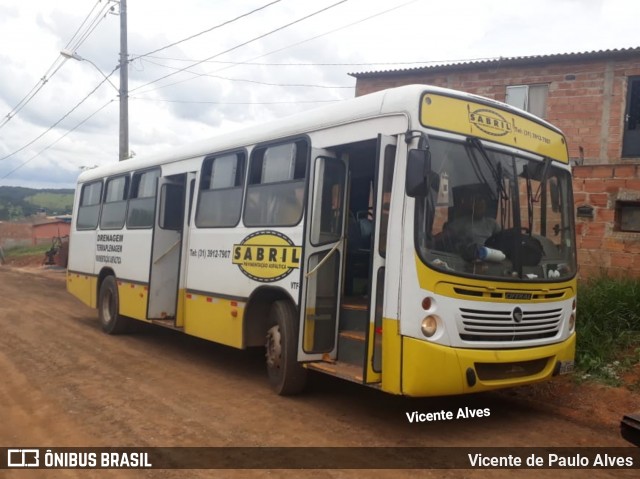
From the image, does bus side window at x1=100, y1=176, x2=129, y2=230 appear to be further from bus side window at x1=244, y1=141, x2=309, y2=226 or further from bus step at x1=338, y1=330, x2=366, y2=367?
bus step at x1=338, y1=330, x2=366, y2=367

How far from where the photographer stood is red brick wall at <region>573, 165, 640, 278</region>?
1094 centimetres

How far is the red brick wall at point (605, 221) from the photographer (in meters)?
10.9

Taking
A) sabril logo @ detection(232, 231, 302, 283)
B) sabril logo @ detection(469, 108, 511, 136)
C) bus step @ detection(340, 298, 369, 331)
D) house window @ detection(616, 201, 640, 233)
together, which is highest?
sabril logo @ detection(469, 108, 511, 136)

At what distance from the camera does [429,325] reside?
4926 mm

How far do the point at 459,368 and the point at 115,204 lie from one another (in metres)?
7.73

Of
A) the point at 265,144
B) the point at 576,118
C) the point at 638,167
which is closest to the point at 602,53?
the point at 576,118

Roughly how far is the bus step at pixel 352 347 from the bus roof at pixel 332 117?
205 centimetres

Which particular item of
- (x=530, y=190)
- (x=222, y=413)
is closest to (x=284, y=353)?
(x=222, y=413)

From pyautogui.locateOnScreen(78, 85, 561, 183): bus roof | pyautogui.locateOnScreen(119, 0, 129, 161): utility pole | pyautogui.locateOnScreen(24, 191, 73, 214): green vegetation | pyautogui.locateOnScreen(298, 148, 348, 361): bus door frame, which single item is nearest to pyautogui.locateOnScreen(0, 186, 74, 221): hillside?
pyautogui.locateOnScreen(24, 191, 73, 214): green vegetation

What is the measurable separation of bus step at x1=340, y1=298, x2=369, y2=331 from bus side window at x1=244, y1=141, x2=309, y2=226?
41.2 inches

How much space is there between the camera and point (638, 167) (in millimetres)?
10836

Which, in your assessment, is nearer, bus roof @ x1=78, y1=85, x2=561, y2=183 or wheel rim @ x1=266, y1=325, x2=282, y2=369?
bus roof @ x1=78, y1=85, x2=561, y2=183

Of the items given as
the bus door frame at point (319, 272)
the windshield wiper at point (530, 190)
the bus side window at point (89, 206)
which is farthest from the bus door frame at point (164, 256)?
the windshield wiper at point (530, 190)

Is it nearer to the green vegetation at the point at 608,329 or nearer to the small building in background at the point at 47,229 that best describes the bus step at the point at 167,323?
the green vegetation at the point at 608,329
